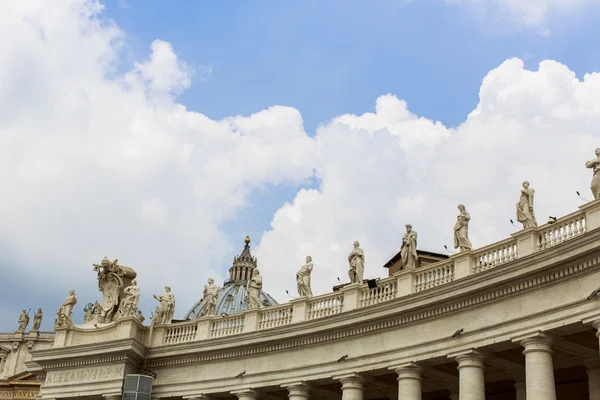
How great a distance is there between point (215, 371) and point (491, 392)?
14768 mm

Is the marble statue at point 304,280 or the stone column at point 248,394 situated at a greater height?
the marble statue at point 304,280

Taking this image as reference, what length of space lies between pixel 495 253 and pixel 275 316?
1388 cm

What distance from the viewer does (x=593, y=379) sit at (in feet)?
113

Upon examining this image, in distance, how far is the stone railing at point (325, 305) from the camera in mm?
42281

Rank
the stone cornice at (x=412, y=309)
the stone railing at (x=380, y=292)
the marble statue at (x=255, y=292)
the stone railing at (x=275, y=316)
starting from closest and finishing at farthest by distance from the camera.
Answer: the stone cornice at (x=412, y=309) < the stone railing at (x=380, y=292) < the stone railing at (x=275, y=316) < the marble statue at (x=255, y=292)

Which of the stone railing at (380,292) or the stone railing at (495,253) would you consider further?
the stone railing at (380,292)

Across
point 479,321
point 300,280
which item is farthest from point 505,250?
point 300,280

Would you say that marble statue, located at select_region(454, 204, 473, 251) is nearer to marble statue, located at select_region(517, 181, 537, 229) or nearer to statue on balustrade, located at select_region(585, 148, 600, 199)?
marble statue, located at select_region(517, 181, 537, 229)

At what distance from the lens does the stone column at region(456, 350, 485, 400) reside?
113 ft

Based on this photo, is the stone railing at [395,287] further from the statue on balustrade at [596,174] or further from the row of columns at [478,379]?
the row of columns at [478,379]

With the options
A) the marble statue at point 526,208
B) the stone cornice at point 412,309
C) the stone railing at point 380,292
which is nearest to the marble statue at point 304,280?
the stone cornice at point 412,309

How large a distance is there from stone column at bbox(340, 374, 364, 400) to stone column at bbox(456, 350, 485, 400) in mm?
6174

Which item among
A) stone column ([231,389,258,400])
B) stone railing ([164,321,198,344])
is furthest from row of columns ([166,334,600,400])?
stone railing ([164,321,198,344])

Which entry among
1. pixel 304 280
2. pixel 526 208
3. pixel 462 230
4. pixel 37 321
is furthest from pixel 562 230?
pixel 37 321
